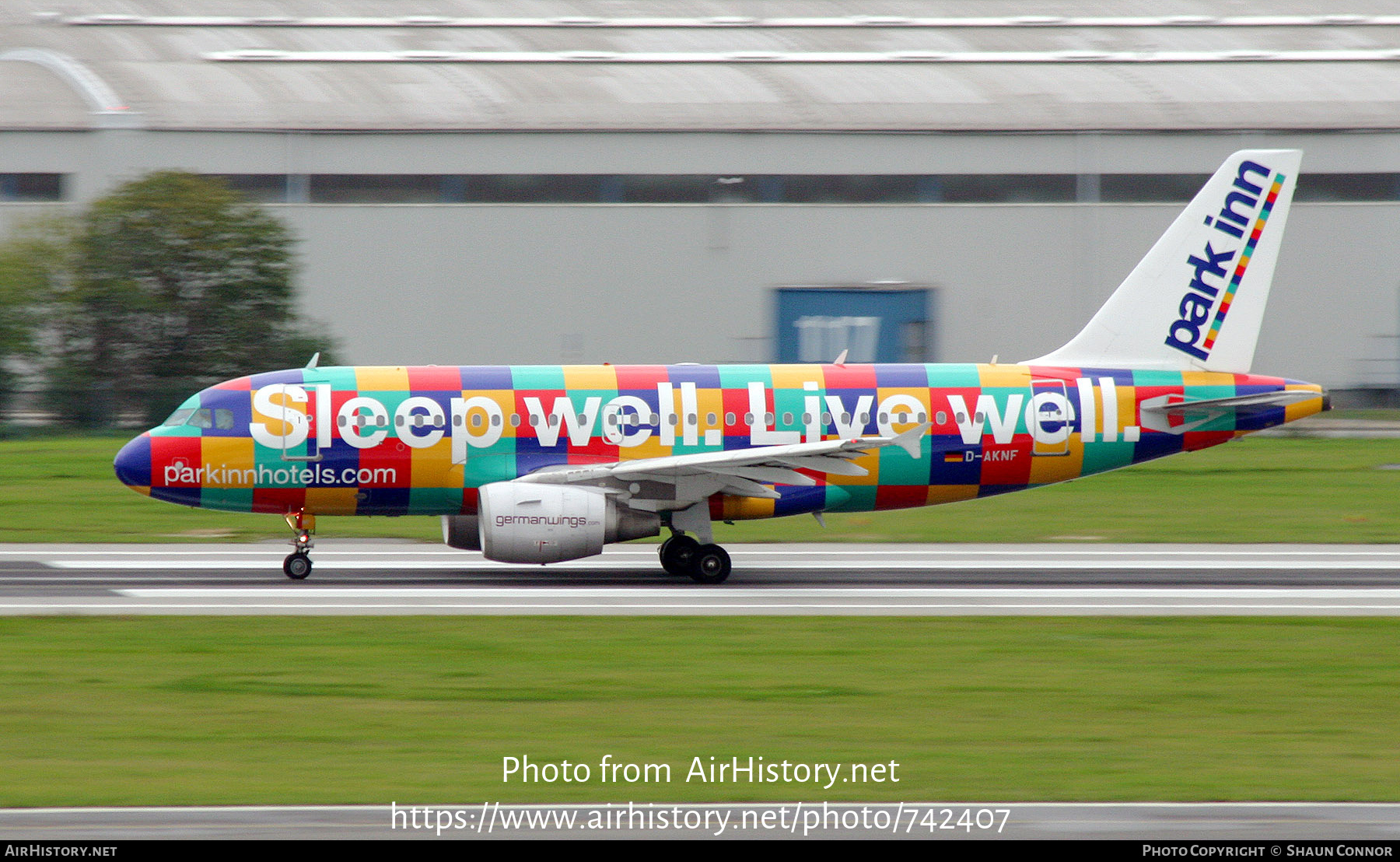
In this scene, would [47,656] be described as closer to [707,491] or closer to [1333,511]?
[707,491]

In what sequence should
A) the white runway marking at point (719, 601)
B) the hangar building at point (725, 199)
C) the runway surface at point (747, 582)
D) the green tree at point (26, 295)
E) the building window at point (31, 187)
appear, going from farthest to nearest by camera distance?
the hangar building at point (725, 199), the building window at point (31, 187), the green tree at point (26, 295), the runway surface at point (747, 582), the white runway marking at point (719, 601)

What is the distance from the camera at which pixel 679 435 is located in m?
20.5

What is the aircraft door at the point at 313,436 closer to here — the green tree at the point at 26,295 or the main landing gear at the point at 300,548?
the main landing gear at the point at 300,548

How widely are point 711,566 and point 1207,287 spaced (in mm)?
8429

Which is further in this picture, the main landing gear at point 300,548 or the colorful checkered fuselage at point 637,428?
the colorful checkered fuselage at point 637,428

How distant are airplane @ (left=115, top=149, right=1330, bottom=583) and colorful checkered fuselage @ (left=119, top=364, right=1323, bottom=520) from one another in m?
0.02

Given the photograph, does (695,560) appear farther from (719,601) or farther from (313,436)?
(313,436)

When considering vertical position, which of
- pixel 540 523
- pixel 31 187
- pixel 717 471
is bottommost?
pixel 540 523

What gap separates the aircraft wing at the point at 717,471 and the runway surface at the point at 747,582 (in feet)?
4.09

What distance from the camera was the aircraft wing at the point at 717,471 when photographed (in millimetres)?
18969

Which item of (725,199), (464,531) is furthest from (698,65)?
(464,531)

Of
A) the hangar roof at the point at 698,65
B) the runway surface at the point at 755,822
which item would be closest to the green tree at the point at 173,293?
the hangar roof at the point at 698,65

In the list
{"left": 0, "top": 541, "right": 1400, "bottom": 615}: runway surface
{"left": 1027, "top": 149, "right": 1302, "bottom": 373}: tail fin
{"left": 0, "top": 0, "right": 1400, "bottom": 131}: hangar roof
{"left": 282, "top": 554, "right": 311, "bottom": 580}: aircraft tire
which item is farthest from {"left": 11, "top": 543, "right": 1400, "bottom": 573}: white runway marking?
{"left": 0, "top": 0, "right": 1400, "bottom": 131}: hangar roof

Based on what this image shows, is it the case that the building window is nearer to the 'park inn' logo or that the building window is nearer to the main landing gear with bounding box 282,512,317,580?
the main landing gear with bounding box 282,512,317,580
